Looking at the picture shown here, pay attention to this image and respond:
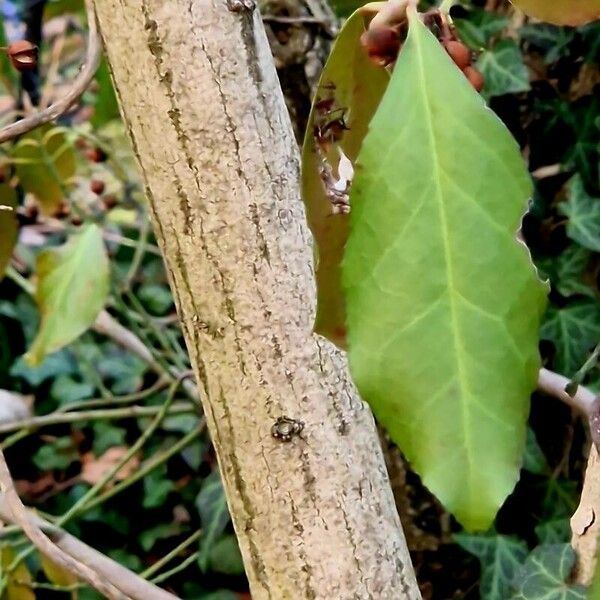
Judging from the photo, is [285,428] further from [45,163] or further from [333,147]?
[45,163]

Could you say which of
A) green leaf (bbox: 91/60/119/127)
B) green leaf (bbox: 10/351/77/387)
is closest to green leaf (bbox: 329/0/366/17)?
green leaf (bbox: 91/60/119/127)

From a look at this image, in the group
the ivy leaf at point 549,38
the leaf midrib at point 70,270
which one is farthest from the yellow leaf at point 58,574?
the ivy leaf at point 549,38

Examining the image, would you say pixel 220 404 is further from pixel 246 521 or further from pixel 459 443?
pixel 459 443

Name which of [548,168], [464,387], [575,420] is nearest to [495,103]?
[548,168]

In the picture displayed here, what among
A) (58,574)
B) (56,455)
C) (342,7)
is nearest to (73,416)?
(58,574)

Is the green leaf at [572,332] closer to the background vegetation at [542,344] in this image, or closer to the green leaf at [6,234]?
the background vegetation at [542,344]

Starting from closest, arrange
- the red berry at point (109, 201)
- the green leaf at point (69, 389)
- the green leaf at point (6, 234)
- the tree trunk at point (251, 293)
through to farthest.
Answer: the tree trunk at point (251, 293)
the green leaf at point (6, 234)
the red berry at point (109, 201)
the green leaf at point (69, 389)

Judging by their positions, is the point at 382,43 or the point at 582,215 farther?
the point at 582,215

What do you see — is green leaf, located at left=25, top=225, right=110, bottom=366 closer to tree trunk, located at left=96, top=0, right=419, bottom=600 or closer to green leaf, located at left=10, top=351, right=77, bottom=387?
tree trunk, located at left=96, top=0, right=419, bottom=600
